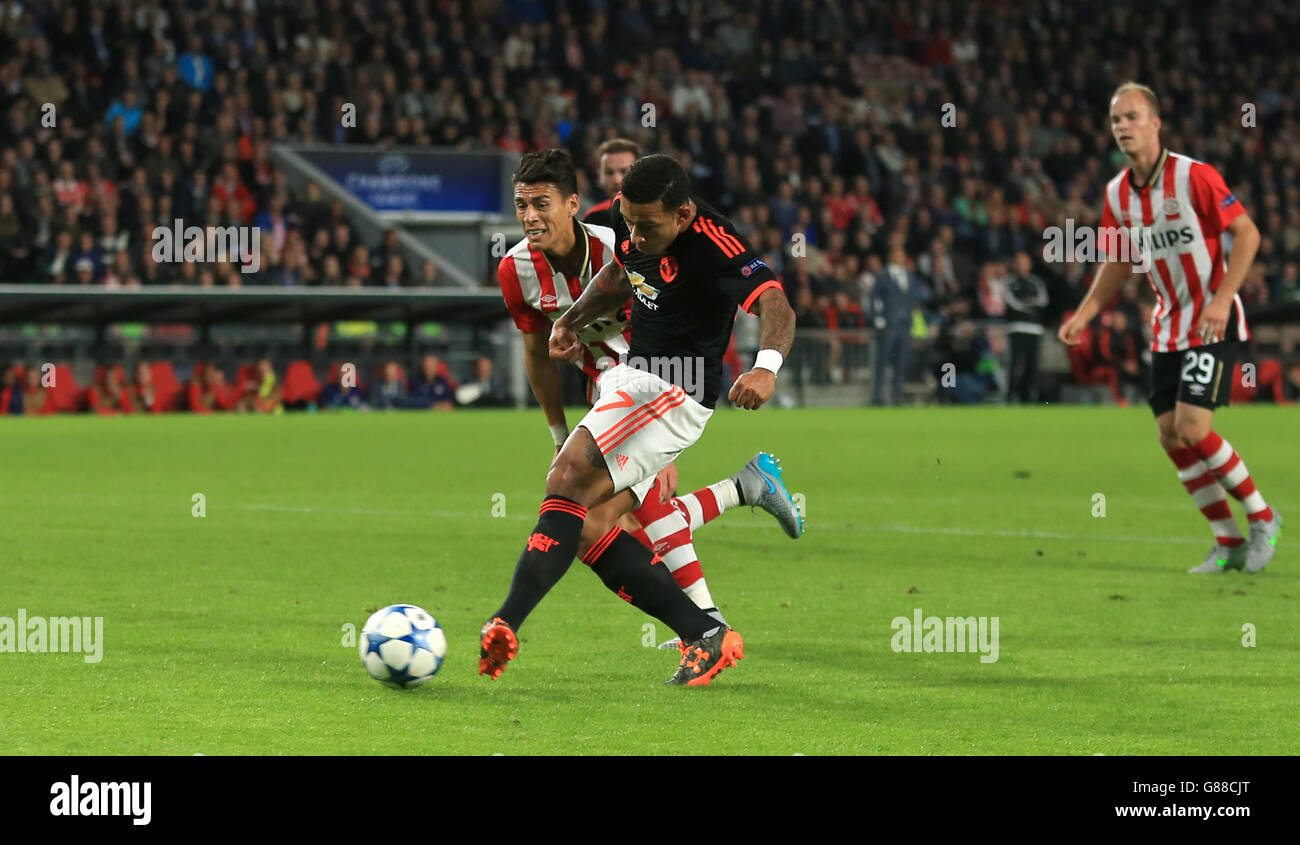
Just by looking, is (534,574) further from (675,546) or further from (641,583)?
(675,546)

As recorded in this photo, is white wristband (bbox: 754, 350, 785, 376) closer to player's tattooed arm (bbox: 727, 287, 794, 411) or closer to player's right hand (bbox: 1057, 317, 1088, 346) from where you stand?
player's tattooed arm (bbox: 727, 287, 794, 411)

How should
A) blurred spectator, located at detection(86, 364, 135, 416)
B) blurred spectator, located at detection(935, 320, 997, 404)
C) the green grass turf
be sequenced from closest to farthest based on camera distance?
1. the green grass turf
2. blurred spectator, located at detection(86, 364, 135, 416)
3. blurred spectator, located at detection(935, 320, 997, 404)

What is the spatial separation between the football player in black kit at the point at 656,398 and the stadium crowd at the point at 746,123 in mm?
14339

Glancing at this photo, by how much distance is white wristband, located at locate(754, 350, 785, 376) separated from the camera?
5387 millimetres

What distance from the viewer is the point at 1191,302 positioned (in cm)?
930

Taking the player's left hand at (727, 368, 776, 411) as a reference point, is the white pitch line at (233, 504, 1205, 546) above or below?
below

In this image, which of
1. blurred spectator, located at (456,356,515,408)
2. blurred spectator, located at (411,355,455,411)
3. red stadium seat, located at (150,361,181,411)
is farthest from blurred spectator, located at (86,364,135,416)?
blurred spectator, located at (456,356,515,408)

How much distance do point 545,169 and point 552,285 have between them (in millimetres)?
593

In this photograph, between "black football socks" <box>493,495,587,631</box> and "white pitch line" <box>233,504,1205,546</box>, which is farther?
"white pitch line" <box>233,504,1205,546</box>

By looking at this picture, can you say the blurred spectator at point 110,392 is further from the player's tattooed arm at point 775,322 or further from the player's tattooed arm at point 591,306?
the player's tattooed arm at point 775,322

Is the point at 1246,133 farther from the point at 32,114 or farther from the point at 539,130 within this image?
the point at 32,114

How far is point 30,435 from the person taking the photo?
1794cm

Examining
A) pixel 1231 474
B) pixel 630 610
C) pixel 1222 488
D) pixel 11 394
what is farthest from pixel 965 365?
pixel 630 610

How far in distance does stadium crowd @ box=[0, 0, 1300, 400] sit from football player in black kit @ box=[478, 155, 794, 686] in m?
14.3
